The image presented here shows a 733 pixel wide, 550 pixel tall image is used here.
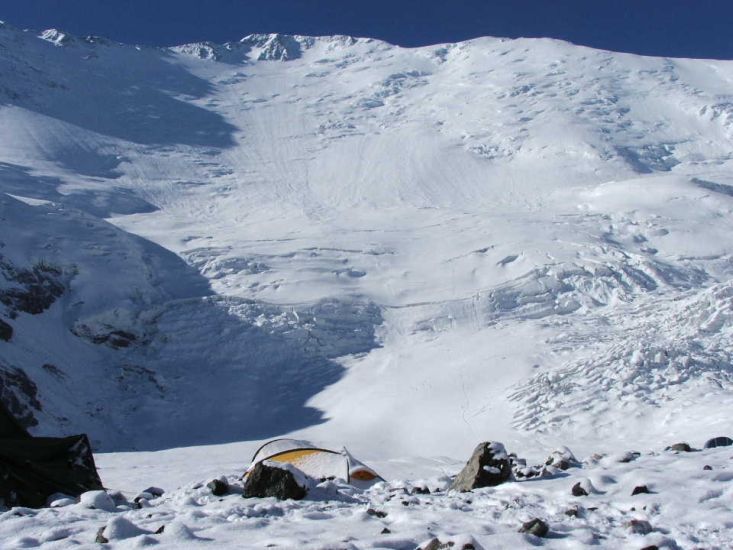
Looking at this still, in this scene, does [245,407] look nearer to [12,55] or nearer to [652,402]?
[652,402]

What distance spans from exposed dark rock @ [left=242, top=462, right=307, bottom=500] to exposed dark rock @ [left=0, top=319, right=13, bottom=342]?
30.0m

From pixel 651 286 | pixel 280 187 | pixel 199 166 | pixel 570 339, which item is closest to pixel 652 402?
pixel 570 339

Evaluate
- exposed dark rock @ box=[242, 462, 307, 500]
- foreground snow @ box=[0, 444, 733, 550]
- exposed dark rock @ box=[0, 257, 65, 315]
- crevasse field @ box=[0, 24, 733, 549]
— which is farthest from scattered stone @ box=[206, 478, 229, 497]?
exposed dark rock @ box=[0, 257, 65, 315]

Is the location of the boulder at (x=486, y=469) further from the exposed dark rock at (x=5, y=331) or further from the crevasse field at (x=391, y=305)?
the exposed dark rock at (x=5, y=331)

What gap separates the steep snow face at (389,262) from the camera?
104 ft

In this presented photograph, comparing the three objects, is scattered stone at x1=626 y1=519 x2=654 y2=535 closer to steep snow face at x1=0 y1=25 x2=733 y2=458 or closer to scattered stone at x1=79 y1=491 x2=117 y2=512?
scattered stone at x1=79 y1=491 x2=117 y2=512

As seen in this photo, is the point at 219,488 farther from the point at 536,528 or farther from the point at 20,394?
the point at 20,394

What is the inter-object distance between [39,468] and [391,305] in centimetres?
3448

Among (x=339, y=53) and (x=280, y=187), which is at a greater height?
(x=339, y=53)

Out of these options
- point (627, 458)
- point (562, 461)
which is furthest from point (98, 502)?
point (627, 458)

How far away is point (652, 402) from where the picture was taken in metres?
28.6

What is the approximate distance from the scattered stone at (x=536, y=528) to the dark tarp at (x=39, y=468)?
21.2 ft

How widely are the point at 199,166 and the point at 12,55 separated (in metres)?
50.7

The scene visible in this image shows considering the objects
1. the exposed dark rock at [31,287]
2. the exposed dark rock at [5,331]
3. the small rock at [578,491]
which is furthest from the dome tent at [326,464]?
the exposed dark rock at [31,287]
